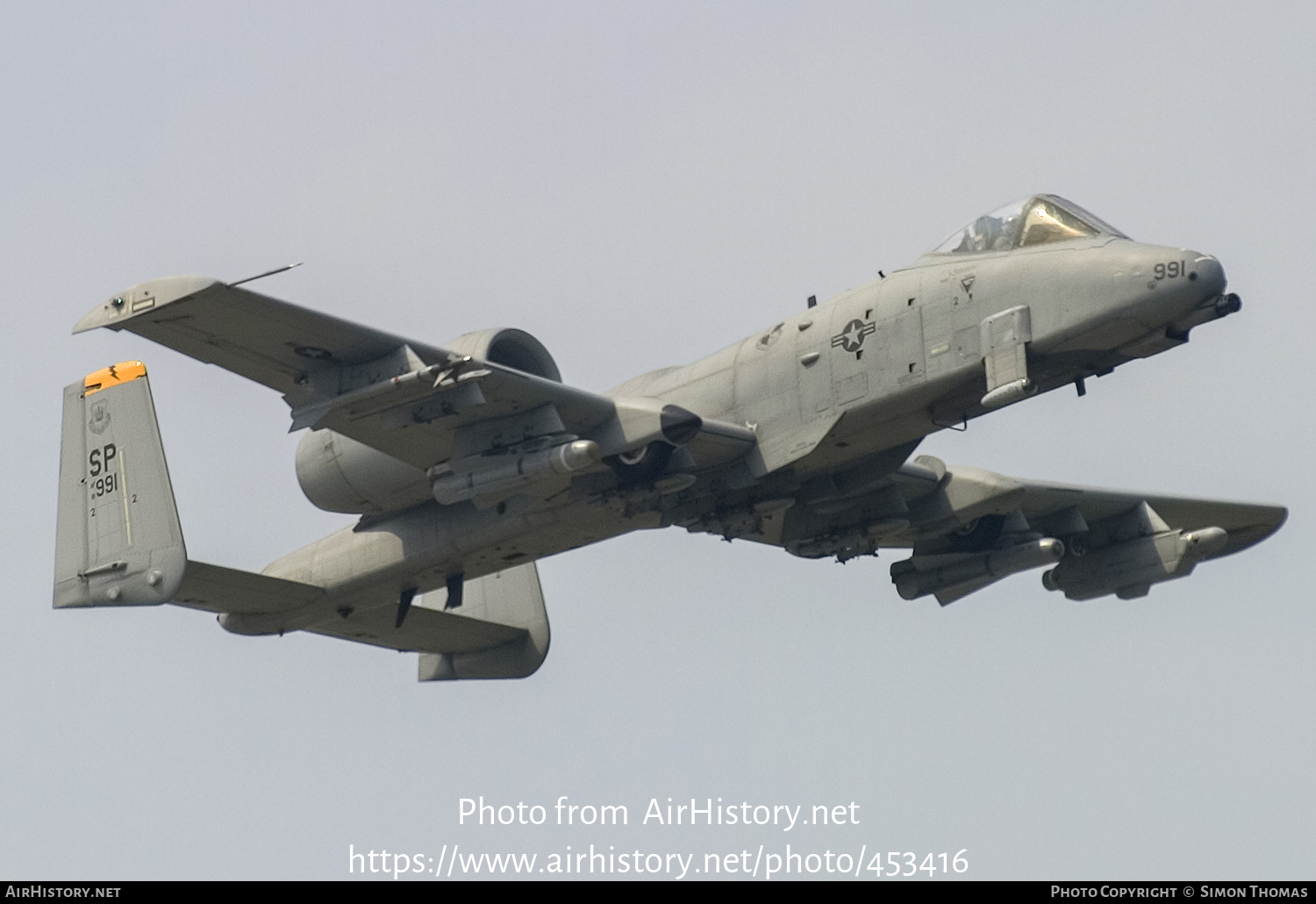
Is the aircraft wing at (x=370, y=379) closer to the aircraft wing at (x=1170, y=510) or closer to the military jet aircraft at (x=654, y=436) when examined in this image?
the military jet aircraft at (x=654, y=436)

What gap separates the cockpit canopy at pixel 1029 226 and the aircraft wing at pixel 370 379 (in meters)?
3.93

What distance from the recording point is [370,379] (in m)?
25.8

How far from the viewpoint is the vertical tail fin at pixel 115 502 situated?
28656 millimetres

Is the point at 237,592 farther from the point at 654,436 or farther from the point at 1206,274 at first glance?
the point at 1206,274

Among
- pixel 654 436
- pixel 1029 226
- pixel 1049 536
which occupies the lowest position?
pixel 654 436

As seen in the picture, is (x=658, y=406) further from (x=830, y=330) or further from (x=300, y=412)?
(x=300, y=412)

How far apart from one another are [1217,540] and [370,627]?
1310 centimetres

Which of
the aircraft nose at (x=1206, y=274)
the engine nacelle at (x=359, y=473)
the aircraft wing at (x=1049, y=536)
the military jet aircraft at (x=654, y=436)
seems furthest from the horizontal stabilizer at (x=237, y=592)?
the aircraft nose at (x=1206, y=274)

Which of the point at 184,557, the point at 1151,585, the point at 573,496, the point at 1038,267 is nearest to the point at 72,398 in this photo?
the point at 184,557

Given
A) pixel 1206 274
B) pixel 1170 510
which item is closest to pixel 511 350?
pixel 1206 274

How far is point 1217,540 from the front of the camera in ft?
105

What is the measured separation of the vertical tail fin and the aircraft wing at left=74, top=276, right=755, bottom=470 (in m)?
3.47

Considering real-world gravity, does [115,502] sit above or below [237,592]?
above

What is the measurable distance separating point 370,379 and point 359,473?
11.3 feet
